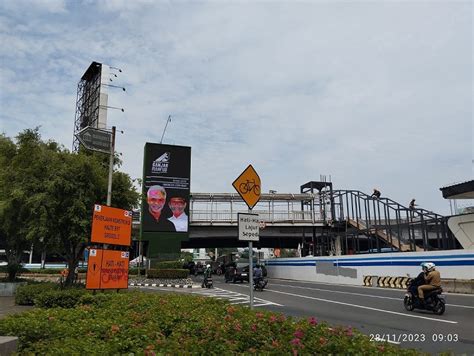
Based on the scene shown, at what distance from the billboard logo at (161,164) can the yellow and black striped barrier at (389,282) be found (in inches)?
719

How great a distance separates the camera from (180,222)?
1399 inches

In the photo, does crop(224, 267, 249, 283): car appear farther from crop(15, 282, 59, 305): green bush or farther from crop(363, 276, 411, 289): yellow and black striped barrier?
crop(15, 282, 59, 305): green bush

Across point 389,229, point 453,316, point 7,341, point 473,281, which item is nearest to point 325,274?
point 389,229

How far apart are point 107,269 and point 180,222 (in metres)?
22.2

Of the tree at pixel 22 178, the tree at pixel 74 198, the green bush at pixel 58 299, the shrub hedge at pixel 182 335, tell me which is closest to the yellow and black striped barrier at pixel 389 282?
the tree at pixel 74 198

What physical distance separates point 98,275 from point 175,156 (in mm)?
24188

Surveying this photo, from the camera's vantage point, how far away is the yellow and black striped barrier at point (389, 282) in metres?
25.1

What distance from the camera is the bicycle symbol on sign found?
9273mm

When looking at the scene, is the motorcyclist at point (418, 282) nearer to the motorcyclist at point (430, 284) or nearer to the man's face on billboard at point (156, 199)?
the motorcyclist at point (430, 284)

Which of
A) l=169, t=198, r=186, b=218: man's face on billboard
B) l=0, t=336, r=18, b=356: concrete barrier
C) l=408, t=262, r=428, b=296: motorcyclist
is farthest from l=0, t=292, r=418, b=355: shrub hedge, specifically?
l=169, t=198, r=186, b=218: man's face on billboard

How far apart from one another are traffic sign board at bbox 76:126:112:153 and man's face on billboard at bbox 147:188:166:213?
18.6 m

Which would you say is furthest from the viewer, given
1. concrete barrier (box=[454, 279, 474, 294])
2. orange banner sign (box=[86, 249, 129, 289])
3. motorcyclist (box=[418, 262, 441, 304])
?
concrete barrier (box=[454, 279, 474, 294])

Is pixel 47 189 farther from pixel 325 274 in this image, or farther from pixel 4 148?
pixel 325 274

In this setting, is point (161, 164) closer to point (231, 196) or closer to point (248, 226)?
point (231, 196)
